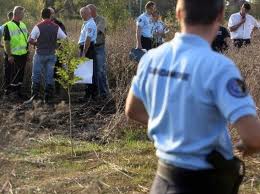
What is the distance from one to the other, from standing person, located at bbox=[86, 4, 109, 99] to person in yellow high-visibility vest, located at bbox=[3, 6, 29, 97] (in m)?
1.30

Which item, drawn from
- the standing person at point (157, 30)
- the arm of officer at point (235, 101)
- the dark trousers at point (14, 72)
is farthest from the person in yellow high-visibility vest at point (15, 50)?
the arm of officer at point (235, 101)

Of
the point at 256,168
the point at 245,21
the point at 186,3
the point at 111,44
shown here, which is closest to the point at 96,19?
the point at 111,44

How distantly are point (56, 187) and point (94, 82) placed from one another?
5.67 m

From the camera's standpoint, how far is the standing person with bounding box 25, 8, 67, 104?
9.94m

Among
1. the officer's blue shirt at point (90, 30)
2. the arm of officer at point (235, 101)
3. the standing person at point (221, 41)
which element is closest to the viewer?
the arm of officer at point (235, 101)

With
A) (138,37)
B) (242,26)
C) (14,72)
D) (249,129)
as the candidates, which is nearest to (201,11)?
(249,129)

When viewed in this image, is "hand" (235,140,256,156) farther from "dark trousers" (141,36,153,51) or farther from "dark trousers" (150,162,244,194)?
"dark trousers" (141,36,153,51)

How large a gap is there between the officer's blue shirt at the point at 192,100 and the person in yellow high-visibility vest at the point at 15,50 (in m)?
8.29

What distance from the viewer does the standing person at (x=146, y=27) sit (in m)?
10.8

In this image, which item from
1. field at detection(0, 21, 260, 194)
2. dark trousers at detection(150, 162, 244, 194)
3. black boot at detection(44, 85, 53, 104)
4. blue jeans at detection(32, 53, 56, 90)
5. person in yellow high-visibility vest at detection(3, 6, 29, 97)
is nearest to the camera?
dark trousers at detection(150, 162, 244, 194)

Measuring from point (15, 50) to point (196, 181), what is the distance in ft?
28.3

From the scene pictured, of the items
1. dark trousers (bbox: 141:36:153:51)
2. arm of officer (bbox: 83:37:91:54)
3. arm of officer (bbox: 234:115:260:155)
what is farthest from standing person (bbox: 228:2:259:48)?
arm of officer (bbox: 234:115:260:155)

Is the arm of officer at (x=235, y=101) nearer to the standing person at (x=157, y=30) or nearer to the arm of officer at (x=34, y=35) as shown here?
the arm of officer at (x=34, y=35)

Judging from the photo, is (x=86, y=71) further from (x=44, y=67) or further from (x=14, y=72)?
(x=14, y=72)
